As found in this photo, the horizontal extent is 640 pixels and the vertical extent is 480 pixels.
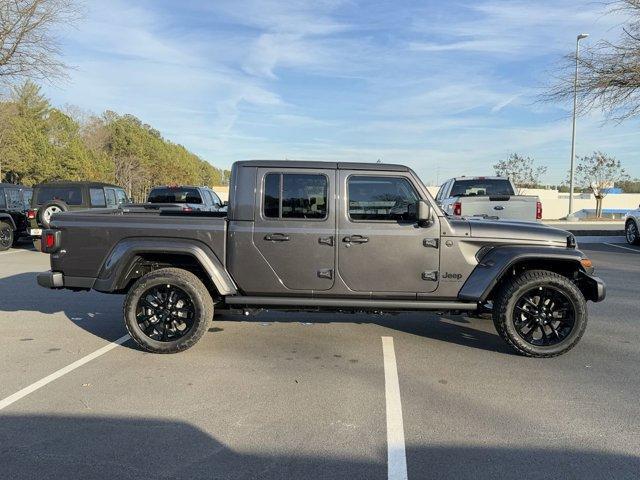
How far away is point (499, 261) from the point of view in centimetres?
515

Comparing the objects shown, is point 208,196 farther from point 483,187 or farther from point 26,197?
point 483,187

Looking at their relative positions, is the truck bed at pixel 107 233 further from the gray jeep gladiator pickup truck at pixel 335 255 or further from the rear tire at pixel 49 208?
the rear tire at pixel 49 208

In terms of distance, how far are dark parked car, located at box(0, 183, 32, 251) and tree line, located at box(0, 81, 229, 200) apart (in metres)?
19.6

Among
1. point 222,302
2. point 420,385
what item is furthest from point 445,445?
point 222,302

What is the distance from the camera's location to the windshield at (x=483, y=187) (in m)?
12.2

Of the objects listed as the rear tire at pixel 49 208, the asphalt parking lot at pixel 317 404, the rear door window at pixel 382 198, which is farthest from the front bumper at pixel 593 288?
the rear tire at pixel 49 208

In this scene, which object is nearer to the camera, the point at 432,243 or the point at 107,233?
the point at 432,243

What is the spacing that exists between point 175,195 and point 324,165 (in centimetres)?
1101

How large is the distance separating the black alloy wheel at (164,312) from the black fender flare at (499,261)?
2.86m

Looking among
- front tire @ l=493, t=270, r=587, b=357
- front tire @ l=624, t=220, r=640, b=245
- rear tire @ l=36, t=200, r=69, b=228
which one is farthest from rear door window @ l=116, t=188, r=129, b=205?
front tire @ l=624, t=220, r=640, b=245

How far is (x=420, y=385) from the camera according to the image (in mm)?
4539

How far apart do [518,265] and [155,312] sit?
3833 mm

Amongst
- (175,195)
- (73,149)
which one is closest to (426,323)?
(175,195)

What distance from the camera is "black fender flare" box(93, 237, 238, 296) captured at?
521 cm
